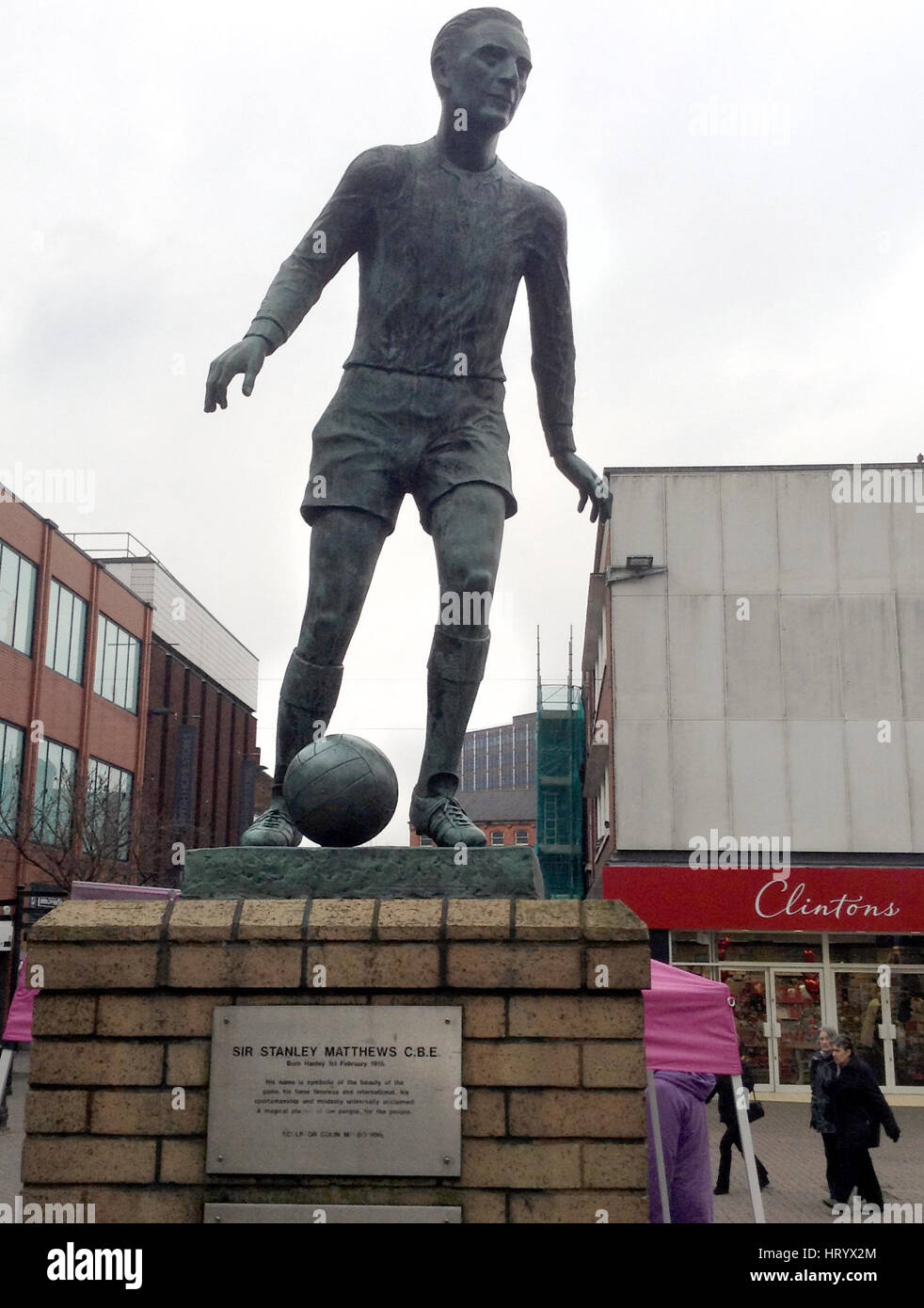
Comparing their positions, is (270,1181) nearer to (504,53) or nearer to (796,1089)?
(504,53)

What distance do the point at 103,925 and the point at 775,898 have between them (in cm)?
1863

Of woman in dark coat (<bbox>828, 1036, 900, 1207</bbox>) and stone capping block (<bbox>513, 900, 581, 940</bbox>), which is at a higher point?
stone capping block (<bbox>513, 900, 581, 940</bbox>)

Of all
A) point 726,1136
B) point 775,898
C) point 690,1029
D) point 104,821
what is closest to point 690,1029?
point 690,1029

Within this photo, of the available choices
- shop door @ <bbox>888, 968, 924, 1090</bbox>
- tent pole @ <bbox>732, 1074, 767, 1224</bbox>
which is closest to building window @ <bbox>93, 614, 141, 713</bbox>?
shop door @ <bbox>888, 968, 924, 1090</bbox>

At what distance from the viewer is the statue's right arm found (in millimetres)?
4809

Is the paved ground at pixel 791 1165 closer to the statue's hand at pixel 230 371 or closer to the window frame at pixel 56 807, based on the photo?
the statue's hand at pixel 230 371

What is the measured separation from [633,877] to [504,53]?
1753 centimetres

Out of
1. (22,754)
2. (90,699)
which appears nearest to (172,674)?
(90,699)

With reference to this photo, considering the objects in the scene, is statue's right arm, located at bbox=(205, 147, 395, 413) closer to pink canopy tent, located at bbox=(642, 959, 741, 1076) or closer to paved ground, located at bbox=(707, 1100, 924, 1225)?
pink canopy tent, located at bbox=(642, 959, 741, 1076)

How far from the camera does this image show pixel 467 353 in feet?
15.8

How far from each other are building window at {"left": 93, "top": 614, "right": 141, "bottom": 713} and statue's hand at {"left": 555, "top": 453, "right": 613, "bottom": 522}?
3146cm

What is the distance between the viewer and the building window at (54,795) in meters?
28.3

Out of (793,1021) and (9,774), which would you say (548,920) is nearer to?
(793,1021)

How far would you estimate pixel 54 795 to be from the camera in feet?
97.3
